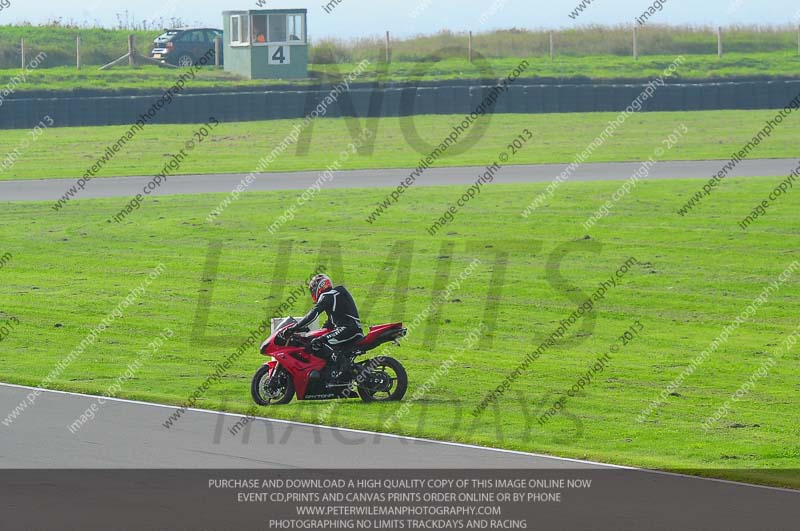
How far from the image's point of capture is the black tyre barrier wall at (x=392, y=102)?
39.2 meters

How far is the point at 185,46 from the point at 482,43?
13701 mm

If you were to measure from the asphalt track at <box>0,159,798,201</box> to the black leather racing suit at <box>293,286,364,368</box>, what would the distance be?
17466 millimetres

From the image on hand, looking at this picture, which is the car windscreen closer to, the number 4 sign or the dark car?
the dark car

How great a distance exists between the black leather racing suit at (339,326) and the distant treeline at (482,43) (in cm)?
4250

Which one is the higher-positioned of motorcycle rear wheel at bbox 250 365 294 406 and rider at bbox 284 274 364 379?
rider at bbox 284 274 364 379

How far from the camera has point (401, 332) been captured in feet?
49.8

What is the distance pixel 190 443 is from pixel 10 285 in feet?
40.3

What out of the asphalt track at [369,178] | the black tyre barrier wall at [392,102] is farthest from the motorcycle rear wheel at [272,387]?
the black tyre barrier wall at [392,102]

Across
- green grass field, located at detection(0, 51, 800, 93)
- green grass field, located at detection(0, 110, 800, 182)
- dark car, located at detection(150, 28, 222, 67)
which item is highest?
dark car, located at detection(150, 28, 222, 67)

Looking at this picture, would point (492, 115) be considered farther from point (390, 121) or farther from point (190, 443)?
point (190, 443)

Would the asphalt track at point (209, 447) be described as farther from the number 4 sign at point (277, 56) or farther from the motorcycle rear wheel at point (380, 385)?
the number 4 sign at point (277, 56)

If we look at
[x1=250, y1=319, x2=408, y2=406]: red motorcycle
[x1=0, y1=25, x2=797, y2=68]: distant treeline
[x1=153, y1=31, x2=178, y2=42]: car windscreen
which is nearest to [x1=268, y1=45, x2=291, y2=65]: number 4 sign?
[x1=0, y1=25, x2=797, y2=68]: distant treeline

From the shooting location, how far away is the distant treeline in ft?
188

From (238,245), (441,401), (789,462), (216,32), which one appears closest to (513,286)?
(238,245)
